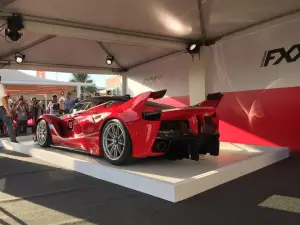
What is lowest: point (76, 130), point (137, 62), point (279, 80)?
point (76, 130)

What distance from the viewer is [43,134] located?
6.01 metres

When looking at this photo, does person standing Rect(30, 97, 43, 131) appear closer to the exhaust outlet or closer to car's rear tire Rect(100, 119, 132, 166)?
car's rear tire Rect(100, 119, 132, 166)

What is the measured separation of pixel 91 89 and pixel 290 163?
1652 inches

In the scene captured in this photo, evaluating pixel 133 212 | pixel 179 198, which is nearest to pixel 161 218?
pixel 133 212

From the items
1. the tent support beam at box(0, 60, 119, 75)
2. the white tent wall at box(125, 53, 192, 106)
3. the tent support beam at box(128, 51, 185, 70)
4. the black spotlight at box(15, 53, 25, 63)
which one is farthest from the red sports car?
the tent support beam at box(0, 60, 119, 75)

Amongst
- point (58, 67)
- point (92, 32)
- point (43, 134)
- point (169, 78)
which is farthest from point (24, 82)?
point (43, 134)

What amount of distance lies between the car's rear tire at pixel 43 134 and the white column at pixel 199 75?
156 inches

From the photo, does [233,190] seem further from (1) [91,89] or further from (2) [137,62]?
(1) [91,89]

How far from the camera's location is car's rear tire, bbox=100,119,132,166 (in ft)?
13.0

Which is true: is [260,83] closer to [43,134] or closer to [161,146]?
[161,146]

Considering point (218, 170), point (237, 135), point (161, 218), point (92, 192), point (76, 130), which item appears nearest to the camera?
point (161, 218)

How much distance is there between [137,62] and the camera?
10.6 metres

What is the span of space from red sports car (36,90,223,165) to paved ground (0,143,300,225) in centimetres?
58

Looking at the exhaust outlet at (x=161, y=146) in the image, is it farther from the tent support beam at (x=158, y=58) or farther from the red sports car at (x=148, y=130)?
the tent support beam at (x=158, y=58)
